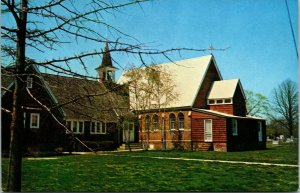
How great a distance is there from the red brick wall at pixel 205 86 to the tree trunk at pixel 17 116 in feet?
71.0

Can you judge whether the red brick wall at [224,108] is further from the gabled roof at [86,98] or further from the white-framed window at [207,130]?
the gabled roof at [86,98]

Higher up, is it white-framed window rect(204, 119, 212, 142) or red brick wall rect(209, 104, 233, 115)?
red brick wall rect(209, 104, 233, 115)

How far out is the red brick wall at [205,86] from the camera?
25109 millimetres

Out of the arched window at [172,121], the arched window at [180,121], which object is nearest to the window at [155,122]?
the arched window at [172,121]

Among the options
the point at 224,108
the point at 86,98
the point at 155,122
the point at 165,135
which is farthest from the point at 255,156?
the point at 86,98

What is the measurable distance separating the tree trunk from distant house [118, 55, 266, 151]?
19.8m

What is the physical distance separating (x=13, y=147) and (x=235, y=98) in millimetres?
22664

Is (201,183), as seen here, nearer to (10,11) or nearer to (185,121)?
(10,11)

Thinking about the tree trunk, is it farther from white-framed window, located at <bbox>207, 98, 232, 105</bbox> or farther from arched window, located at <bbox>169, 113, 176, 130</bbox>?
arched window, located at <bbox>169, 113, 176, 130</bbox>

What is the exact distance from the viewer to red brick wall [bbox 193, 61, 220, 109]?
989 inches

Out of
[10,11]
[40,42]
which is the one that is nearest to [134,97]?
[40,42]

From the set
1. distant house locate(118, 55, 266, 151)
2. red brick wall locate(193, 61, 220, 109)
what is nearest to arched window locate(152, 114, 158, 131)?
distant house locate(118, 55, 266, 151)

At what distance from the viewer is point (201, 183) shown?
319 inches

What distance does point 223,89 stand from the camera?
25.5 m
